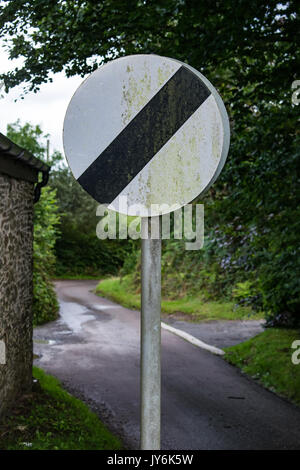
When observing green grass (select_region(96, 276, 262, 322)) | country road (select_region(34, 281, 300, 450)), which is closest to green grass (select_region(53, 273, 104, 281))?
green grass (select_region(96, 276, 262, 322))

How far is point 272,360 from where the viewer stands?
31.0 feet

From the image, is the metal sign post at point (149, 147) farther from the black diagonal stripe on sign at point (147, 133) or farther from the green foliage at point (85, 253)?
the green foliage at point (85, 253)

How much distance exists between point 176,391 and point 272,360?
2.27 m

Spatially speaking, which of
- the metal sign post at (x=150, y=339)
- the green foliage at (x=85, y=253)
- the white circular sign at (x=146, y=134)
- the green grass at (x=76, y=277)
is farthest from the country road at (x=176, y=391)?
the green foliage at (x=85, y=253)

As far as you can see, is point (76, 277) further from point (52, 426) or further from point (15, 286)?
point (52, 426)

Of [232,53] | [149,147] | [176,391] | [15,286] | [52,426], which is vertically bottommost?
[176,391]

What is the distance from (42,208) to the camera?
48.8ft

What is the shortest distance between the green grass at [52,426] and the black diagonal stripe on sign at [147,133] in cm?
374

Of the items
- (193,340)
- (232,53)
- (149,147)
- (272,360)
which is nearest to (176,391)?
(272,360)

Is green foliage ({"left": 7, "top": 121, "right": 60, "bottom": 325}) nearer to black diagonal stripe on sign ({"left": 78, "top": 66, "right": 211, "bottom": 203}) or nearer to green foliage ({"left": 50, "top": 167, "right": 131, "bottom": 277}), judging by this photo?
black diagonal stripe on sign ({"left": 78, "top": 66, "right": 211, "bottom": 203})

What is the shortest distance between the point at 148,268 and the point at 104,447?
410cm

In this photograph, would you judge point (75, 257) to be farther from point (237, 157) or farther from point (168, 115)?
point (168, 115)

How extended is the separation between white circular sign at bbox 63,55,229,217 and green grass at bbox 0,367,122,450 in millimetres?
3743

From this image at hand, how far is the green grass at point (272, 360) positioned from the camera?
329 inches
